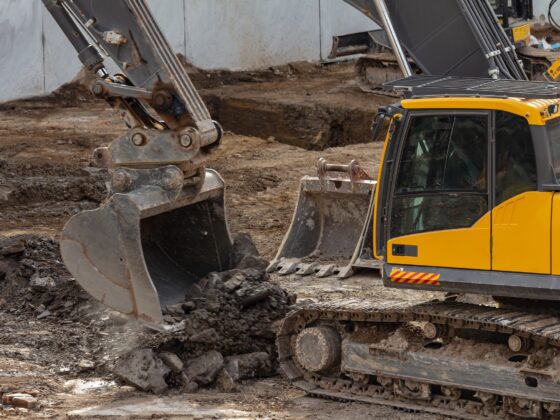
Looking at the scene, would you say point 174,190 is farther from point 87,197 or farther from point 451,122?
point 87,197

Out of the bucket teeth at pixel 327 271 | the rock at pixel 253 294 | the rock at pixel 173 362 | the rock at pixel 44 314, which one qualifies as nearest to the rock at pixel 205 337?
the rock at pixel 173 362

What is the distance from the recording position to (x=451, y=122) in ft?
24.6

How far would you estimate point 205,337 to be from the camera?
28.1ft

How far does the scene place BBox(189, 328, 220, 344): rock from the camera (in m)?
8.54

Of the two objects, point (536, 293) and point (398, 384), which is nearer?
point (536, 293)

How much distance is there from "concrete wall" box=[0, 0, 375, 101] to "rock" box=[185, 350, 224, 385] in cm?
1238

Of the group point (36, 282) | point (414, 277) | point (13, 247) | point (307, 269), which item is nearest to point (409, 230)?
point (414, 277)

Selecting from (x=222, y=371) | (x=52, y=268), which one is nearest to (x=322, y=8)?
(x=52, y=268)

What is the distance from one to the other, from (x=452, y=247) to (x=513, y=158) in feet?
2.19

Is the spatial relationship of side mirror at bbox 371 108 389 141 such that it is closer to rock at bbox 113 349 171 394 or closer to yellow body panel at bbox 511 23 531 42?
rock at bbox 113 349 171 394

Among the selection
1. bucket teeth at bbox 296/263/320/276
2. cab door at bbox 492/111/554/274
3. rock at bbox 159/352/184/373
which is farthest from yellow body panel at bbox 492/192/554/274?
bucket teeth at bbox 296/263/320/276

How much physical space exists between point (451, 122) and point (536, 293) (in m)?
1.15

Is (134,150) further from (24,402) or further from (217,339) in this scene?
(24,402)

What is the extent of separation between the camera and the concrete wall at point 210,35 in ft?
66.3
